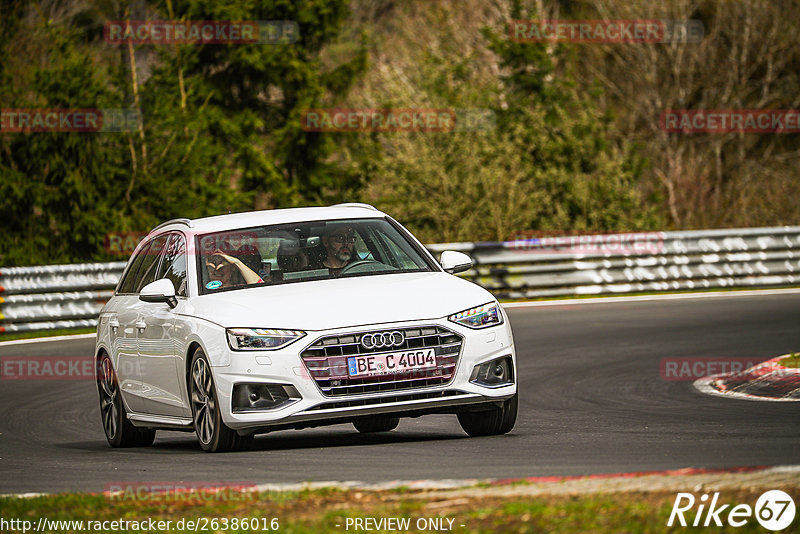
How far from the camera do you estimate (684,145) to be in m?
42.3

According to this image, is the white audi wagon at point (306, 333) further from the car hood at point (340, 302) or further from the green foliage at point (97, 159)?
the green foliage at point (97, 159)

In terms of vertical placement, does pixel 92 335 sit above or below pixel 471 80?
below

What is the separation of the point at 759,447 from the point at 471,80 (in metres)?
27.3

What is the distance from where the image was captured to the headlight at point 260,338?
885cm

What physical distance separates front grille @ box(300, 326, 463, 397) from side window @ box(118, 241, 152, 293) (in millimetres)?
2976

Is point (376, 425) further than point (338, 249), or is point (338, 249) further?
point (376, 425)

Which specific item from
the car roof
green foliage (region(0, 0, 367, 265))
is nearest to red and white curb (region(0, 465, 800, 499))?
the car roof

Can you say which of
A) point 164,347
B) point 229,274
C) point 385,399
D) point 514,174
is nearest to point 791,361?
point 385,399

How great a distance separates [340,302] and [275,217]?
1.53 m

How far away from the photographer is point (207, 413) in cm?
934

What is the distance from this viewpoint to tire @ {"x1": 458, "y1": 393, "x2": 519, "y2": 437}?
31.6 feet

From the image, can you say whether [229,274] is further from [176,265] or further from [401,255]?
[401,255]

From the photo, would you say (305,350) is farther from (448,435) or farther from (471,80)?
(471,80)

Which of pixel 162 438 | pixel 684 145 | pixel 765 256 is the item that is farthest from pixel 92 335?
pixel 684 145
